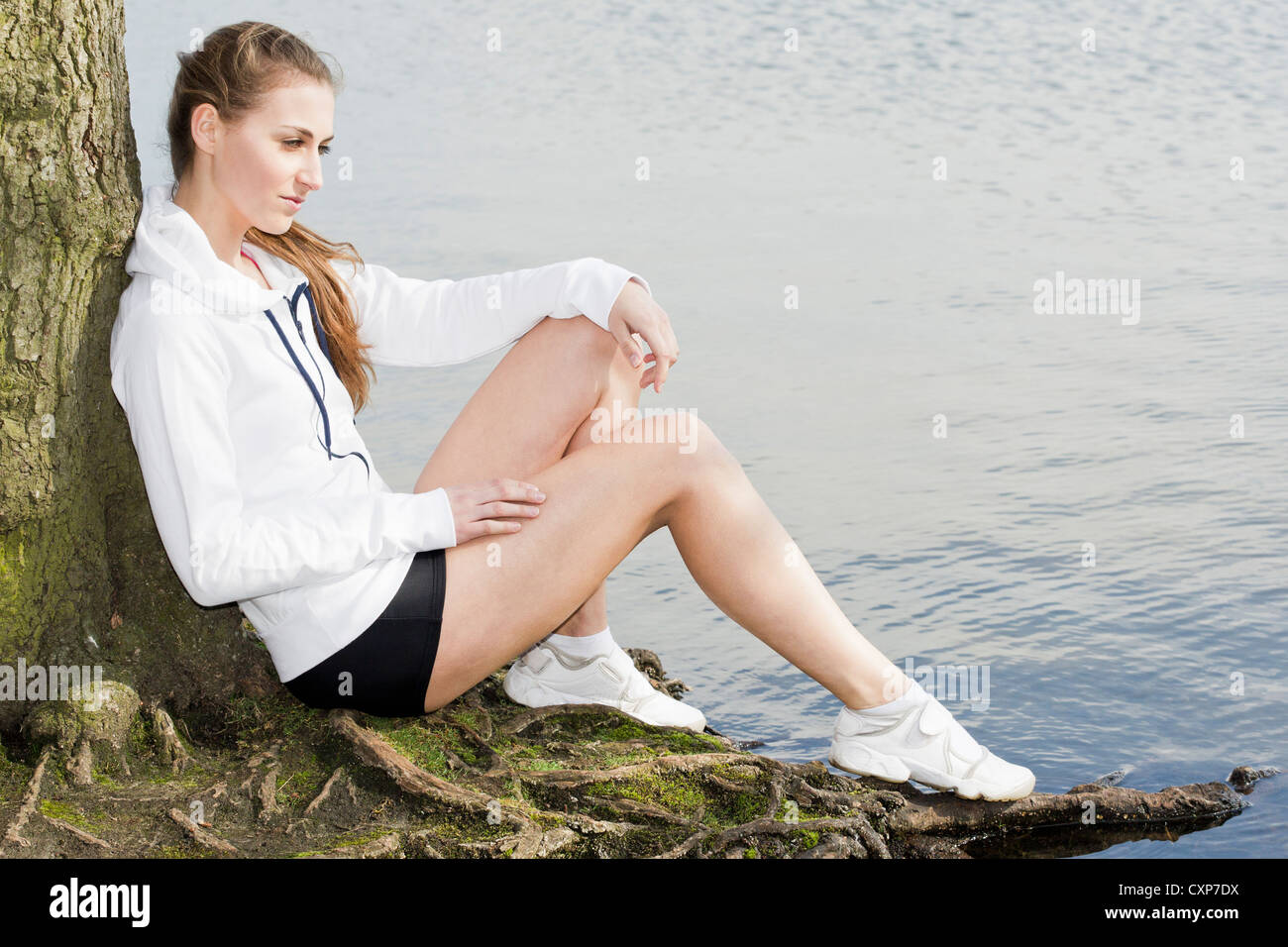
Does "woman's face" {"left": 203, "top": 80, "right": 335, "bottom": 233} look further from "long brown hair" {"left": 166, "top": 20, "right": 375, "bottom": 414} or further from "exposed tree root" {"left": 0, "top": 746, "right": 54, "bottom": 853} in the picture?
"exposed tree root" {"left": 0, "top": 746, "right": 54, "bottom": 853}

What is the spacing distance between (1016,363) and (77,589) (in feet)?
15.7

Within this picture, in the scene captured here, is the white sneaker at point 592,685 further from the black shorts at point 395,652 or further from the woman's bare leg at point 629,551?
the black shorts at point 395,652

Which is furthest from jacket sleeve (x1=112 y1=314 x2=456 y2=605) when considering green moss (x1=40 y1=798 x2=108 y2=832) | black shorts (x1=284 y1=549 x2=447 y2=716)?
green moss (x1=40 y1=798 x2=108 y2=832)

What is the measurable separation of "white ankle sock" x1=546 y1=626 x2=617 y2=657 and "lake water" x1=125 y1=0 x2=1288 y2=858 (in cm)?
73

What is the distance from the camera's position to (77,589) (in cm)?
310

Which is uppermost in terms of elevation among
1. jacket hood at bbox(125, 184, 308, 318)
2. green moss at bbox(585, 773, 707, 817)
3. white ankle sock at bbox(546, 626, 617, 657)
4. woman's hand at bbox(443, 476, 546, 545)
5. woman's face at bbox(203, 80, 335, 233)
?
woman's face at bbox(203, 80, 335, 233)

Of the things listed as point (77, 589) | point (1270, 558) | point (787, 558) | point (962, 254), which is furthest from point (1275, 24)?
point (77, 589)

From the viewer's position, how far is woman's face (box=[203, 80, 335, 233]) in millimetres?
2861

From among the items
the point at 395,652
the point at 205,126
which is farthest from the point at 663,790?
the point at 205,126

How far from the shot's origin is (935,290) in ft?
A: 25.2

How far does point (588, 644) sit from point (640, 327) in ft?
2.74
